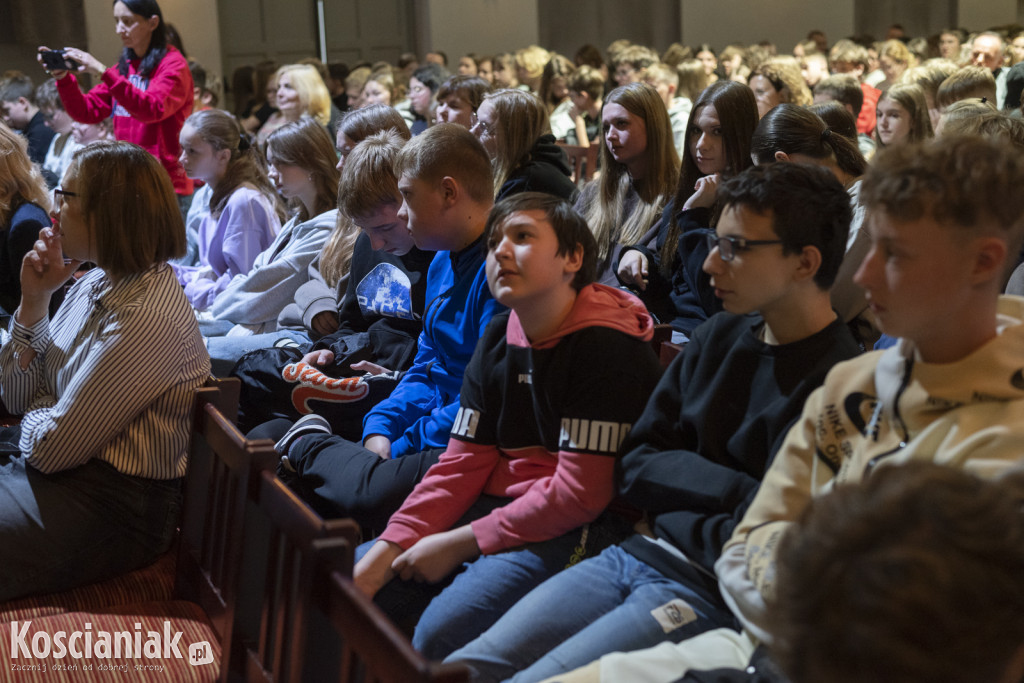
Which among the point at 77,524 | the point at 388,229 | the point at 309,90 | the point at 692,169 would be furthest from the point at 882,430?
the point at 309,90

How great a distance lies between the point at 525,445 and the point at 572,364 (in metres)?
0.22

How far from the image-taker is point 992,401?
3.88ft

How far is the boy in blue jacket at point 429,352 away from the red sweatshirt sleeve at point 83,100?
3.56 meters

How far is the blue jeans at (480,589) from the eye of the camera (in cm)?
171

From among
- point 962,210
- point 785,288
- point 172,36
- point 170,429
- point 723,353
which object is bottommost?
point 170,429

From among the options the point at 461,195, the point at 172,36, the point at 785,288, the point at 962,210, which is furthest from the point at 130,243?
the point at 172,36

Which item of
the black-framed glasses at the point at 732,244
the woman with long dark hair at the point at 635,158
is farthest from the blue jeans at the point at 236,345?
the black-framed glasses at the point at 732,244

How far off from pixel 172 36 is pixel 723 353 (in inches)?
249

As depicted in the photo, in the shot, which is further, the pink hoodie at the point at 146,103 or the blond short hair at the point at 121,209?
the pink hoodie at the point at 146,103

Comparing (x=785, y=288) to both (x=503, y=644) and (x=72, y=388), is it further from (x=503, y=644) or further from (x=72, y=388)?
(x=72, y=388)

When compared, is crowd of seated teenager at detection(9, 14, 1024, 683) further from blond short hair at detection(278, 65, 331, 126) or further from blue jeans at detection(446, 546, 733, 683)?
blond short hair at detection(278, 65, 331, 126)

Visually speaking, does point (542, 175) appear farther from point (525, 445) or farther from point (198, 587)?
point (198, 587)

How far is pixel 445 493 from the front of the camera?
195 cm

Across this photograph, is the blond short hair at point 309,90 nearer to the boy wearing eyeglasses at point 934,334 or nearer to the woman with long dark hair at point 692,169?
the woman with long dark hair at point 692,169
